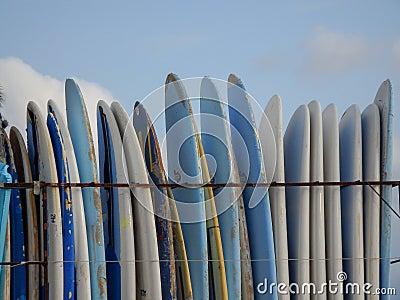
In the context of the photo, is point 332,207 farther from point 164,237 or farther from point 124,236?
point 124,236

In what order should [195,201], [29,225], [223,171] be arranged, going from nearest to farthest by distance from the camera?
[29,225] < [195,201] < [223,171]

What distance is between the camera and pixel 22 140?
12.8 ft

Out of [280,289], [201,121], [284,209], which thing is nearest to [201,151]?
[201,121]

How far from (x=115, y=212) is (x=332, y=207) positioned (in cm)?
112

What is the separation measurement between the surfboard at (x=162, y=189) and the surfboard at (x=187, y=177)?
5 centimetres

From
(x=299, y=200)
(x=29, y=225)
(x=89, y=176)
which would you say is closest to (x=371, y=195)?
(x=299, y=200)

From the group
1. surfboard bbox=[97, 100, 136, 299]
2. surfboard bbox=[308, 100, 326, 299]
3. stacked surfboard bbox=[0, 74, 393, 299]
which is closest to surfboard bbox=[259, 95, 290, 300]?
stacked surfboard bbox=[0, 74, 393, 299]

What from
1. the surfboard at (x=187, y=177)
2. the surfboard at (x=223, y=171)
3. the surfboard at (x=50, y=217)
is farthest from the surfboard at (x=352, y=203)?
the surfboard at (x=50, y=217)

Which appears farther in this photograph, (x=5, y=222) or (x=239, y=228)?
(x=239, y=228)

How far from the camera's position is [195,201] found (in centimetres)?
386

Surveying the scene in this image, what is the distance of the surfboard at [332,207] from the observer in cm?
408

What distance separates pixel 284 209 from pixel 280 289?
40 centimetres

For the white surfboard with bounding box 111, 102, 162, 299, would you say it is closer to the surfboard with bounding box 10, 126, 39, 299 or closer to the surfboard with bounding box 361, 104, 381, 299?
the surfboard with bounding box 10, 126, 39, 299

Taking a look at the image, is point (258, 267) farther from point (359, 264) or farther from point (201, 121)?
point (201, 121)
